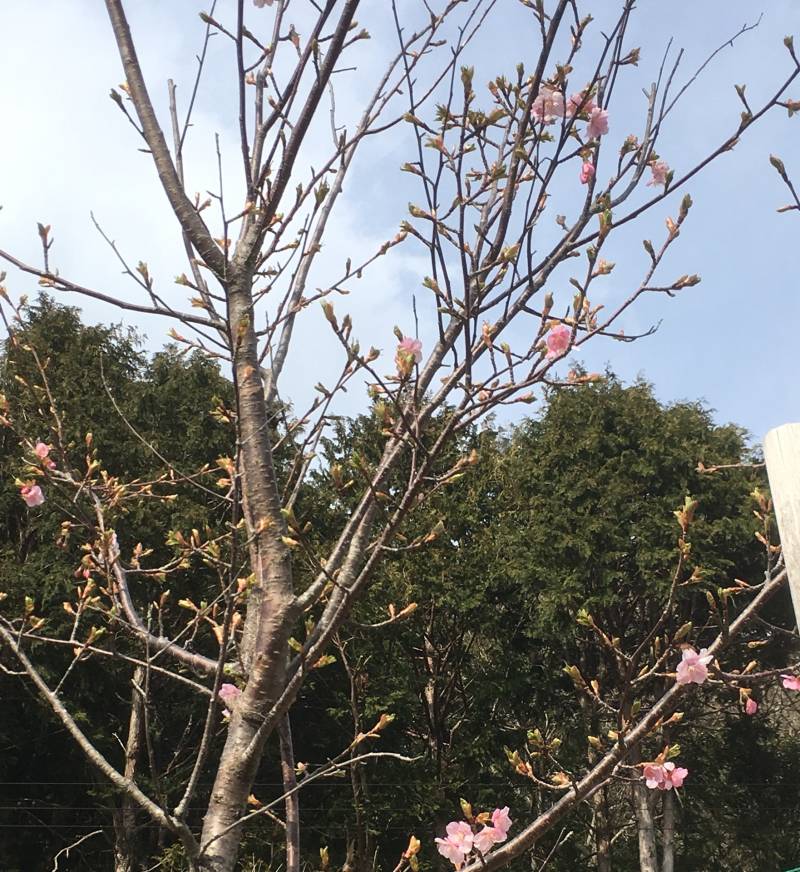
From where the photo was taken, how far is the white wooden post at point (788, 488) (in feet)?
3.74

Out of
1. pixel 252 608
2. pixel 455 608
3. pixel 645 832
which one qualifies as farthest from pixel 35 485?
pixel 645 832

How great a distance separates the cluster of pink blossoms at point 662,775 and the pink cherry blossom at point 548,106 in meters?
1.27

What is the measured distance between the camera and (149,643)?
64.3 inches

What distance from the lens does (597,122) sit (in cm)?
164

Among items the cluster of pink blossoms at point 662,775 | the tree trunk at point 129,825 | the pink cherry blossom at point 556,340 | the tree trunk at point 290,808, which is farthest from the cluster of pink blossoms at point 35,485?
the tree trunk at point 129,825

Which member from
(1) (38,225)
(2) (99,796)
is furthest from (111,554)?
(2) (99,796)

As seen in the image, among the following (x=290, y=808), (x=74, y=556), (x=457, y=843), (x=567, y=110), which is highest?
(x=74, y=556)

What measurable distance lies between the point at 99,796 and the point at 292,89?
9479 millimetres

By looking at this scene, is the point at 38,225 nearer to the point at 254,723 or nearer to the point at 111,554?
the point at 111,554

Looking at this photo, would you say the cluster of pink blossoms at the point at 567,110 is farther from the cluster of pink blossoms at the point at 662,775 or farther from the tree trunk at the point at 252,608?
the cluster of pink blossoms at the point at 662,775

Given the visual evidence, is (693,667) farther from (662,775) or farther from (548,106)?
(548,106)

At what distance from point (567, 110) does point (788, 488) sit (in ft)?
2.92

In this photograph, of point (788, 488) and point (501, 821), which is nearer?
point (788, 488)

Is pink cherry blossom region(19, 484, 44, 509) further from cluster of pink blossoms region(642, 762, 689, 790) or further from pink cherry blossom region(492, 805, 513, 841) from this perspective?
cluster of pink blossoms region(642, 762, 689, 790)
